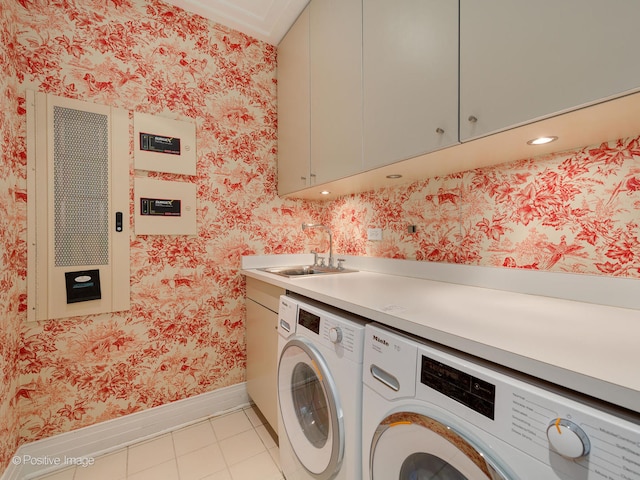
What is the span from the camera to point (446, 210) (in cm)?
141

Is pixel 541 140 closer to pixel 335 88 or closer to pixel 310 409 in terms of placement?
pixel 335 88

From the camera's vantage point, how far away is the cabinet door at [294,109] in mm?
1734

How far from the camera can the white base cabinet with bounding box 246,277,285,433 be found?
151 cm

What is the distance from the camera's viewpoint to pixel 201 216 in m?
1.85

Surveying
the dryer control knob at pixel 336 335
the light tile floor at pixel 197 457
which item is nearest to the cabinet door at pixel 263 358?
the light tile floor at pixel 197 457

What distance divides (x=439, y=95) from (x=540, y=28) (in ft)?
0.96

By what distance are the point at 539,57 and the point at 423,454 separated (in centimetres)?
107

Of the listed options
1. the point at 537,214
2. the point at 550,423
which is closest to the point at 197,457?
the point at 550,423

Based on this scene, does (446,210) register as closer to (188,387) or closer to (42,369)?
(188,387)

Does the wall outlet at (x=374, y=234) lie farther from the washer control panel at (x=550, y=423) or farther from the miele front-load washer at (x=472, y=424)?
the washer control panel at (x=550, y=423)

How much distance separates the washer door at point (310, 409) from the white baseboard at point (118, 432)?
0.82m

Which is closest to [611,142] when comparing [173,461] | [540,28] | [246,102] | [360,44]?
[540,28]

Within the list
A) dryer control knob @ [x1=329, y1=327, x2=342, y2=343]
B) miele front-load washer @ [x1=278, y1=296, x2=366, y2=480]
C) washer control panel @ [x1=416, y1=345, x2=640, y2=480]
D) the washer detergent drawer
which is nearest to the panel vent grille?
miele front-load washer @ [x1=278, y1=296, x2=366, y2=480]

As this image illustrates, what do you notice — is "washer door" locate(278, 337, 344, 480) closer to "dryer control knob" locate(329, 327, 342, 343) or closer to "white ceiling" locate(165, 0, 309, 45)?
"dryer control knob" locate(329, 327, 342, 343)
